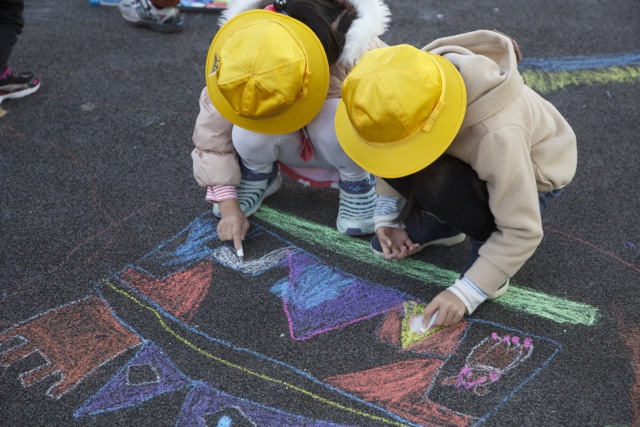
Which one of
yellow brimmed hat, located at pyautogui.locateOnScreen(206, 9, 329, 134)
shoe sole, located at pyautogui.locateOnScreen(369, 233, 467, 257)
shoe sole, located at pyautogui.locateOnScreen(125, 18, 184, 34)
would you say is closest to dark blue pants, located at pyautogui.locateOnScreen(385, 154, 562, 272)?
shoe sole, located at pyautogui.locateOnScreen(369, 233, 467, 257)

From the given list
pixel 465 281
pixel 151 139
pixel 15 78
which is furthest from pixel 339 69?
pixel 15 78

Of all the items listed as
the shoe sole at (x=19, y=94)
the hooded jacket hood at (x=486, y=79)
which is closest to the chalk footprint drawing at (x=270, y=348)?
the hooded jacket hood at (x=486, y=79)

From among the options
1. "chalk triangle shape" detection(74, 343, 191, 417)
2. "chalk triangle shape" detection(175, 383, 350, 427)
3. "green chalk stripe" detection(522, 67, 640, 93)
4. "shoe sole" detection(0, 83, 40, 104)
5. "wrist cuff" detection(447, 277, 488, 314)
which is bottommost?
"shoe sole" detection(0, 83, 40, 104)

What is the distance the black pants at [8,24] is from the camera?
2.51 meters

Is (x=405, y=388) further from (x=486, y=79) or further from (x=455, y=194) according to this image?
(x=486, y=79)

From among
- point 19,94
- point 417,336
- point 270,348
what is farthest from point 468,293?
point 19,94

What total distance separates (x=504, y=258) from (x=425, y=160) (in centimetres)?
34

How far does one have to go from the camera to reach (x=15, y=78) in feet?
8.73

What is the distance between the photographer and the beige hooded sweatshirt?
1434 millimetres

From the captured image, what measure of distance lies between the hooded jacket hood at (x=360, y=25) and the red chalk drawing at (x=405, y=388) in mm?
786

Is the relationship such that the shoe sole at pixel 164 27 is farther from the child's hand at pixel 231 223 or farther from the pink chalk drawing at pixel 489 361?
the pink chalk drawing at pixel 489 361

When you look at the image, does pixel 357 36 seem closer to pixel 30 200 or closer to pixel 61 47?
pixel 30 200

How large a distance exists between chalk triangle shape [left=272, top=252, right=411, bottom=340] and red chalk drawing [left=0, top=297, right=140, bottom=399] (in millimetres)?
416

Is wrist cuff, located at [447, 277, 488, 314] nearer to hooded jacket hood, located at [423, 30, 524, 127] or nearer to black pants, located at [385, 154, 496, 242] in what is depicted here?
black pants, located at [385, 154, 496, 242]
